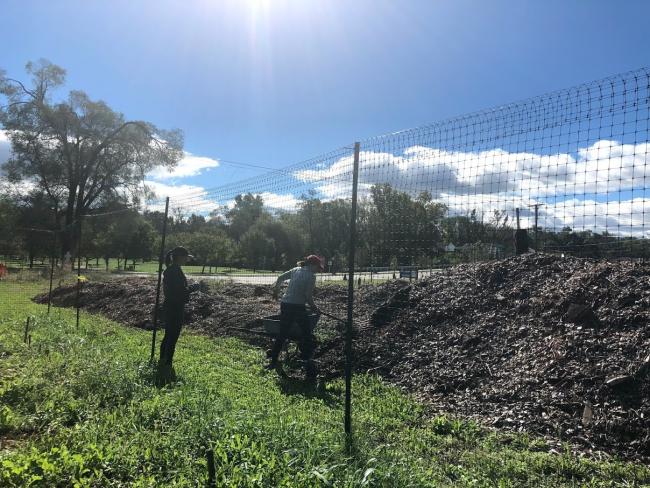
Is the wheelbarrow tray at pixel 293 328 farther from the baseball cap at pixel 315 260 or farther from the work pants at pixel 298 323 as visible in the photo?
the baseball cap at pixel 315 260

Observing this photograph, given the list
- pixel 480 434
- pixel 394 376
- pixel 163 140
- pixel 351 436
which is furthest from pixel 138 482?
pixel 163 140

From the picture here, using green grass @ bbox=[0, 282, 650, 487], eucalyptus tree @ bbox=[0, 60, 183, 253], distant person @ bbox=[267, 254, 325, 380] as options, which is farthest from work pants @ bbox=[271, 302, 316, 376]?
eucalyptus tree @ bbox=[0, 60, 183, 253]

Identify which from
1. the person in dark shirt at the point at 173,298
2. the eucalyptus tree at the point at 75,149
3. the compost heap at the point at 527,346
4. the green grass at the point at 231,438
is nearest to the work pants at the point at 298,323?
the compost heap at the point at 527,346

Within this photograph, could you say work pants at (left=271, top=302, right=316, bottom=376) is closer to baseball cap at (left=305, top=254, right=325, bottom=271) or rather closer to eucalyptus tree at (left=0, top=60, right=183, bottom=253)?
baseball cap at (left=305, top=254, right=325, bottom=271)

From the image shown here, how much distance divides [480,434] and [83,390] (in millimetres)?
3900

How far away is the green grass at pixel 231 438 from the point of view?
3.26 meters

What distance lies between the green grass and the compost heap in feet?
1.72

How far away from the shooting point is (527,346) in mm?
6633

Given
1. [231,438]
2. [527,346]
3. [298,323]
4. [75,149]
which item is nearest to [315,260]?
[298,323]

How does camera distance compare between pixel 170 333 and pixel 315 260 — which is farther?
pixel 315 260

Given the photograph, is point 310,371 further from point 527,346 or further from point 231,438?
point 231,438

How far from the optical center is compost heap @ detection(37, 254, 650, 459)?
5047 mm

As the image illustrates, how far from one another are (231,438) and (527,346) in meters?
4.44

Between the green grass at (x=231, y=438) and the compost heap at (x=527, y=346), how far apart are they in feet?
1.72
